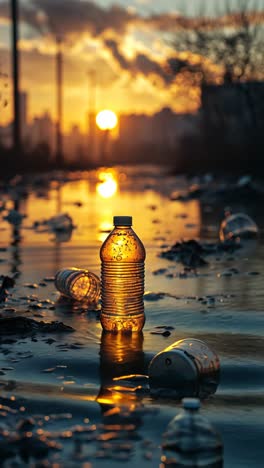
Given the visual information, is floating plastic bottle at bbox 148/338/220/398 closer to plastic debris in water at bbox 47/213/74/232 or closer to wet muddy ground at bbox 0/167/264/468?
wet muddy ground at bbox 0/167/264/468

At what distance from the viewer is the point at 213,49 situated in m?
39.7

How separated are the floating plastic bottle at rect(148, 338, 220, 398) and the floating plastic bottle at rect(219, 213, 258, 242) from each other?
267 inches

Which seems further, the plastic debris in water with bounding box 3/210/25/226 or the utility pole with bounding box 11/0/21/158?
the utility pole with bounding box 11/0/21/158

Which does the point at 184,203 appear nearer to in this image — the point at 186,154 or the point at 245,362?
the point at 245,362

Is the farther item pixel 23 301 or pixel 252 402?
pixel 23 301

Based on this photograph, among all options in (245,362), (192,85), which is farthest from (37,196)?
(192,85)

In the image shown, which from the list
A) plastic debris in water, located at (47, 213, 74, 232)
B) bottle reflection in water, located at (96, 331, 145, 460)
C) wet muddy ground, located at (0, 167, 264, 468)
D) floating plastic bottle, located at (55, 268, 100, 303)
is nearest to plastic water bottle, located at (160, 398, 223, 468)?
wet muddy ground, located at (0, 167, 264, 468)

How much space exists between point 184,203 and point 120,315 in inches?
559

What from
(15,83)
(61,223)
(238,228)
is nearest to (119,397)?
(238,228)

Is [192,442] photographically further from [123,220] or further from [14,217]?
[14,217]

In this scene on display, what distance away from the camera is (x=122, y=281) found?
5566mm

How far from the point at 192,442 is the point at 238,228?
8227 millimetres

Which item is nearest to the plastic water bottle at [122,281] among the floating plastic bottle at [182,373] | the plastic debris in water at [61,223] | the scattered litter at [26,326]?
the scattered litter at [26,326]

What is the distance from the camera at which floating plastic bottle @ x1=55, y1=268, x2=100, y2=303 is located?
670cm
